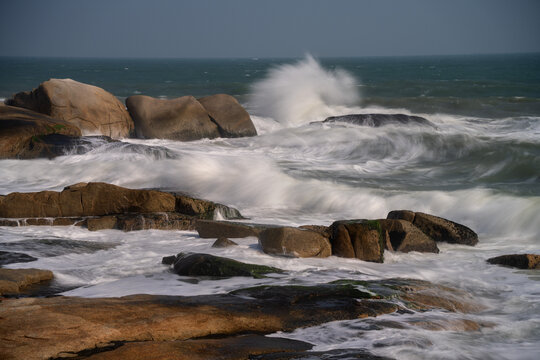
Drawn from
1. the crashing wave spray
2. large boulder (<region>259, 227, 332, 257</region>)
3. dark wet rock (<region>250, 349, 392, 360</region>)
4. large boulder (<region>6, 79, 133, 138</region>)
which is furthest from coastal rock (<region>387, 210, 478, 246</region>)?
the crashing wave spray

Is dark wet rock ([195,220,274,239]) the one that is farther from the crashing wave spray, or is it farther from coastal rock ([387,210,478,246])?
the crashing wave spray

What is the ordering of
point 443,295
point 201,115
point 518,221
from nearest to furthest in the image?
point 443,295
point 518,221
point 201,115

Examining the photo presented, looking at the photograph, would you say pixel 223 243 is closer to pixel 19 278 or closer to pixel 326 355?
pixel 19 278

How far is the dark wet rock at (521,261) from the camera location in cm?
678

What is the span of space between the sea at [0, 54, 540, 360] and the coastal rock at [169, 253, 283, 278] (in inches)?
5.6

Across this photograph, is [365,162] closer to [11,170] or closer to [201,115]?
[201,115]

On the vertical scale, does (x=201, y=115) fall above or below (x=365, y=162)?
above

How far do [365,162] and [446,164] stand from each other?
5.98 feet

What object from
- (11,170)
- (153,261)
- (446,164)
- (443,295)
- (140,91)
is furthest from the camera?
(140,91)

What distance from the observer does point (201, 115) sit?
17.1 metres

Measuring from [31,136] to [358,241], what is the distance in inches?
340

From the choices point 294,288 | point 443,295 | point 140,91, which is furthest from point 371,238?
point 140,91

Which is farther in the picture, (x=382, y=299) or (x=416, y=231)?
(x=416, y=231)

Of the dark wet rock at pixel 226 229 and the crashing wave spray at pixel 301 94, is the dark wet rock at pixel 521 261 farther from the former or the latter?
the crashing wave spray at pixel 301 94
